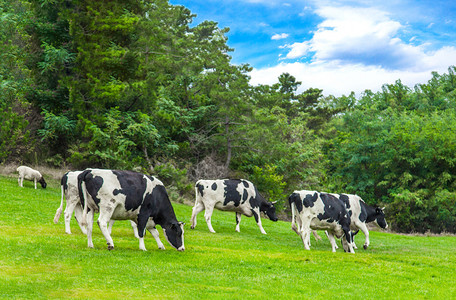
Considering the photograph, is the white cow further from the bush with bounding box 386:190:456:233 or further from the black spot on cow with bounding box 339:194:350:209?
the bush with bounding box 386:190:456:233

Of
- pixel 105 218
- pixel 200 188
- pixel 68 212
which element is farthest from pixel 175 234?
A: pixel 200 188

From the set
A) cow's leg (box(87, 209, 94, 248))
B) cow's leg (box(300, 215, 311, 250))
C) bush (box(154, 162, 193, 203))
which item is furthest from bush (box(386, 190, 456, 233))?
cow's leg (box(87, 209, 94, 248))

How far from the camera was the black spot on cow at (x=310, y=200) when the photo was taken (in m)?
16.7

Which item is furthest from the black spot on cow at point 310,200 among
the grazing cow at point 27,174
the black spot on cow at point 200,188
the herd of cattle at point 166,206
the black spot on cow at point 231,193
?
the grazing cow at point 27,174

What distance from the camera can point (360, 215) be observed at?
19.1 metres

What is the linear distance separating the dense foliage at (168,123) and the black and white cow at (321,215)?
58.0ft

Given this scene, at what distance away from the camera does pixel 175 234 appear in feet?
45.7

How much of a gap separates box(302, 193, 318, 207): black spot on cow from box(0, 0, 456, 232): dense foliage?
1769 centimetres

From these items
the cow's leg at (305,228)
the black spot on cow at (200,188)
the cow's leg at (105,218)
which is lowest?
the cow's leg at (305,228)

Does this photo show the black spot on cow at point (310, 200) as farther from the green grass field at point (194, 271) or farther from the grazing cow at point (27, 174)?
the grazing cow at point (27, 174)

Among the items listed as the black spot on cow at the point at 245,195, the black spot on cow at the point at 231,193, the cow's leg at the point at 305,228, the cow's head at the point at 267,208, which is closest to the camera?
the cow's leg at the point at 305,228

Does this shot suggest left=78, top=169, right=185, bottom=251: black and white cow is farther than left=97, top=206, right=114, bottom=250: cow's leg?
Yes

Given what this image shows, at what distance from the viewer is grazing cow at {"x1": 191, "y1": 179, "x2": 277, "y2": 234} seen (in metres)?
20.5

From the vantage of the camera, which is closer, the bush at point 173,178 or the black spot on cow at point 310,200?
the black spot on cow at point 310,200
